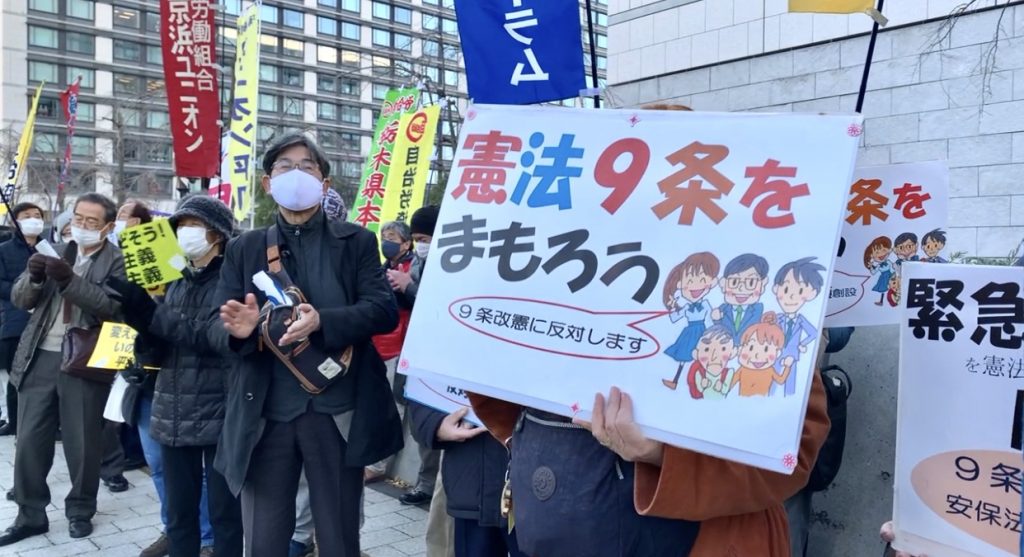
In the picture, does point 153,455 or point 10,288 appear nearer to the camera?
point 153,455

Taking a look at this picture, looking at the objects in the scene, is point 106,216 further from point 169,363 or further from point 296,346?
point 296,346

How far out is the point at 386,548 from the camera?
486 cm

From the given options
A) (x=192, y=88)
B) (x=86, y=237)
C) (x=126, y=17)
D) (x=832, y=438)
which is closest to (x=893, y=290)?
(x=832, y=438)

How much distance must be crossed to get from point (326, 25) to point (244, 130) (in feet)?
246

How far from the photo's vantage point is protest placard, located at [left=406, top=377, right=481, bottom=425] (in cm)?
292

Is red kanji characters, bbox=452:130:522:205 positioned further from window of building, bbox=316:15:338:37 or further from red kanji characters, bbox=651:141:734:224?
window of building, bbox=316:15:338:37

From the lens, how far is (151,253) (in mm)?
3803

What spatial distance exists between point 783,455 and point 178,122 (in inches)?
259

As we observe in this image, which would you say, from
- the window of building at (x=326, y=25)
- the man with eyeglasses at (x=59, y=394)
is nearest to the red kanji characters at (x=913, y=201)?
the man with eyeglasses at (x=59, y=394)

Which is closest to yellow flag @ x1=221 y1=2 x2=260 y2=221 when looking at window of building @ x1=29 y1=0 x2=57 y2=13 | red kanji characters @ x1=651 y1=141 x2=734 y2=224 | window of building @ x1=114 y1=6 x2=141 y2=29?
red kanji characters @ x1=651 y1=141 x2=734 y2=224

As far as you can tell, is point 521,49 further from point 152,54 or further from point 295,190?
point 152,54

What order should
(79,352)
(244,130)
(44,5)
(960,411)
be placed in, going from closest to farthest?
1. (960,411)
2. (79,352)
3. (244,130)
4. (44,5)

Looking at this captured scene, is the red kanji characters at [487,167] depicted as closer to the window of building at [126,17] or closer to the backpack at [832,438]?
the backpack at [832,438]

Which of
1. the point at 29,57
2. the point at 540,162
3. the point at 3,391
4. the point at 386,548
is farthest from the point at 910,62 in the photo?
the point at 29,57
